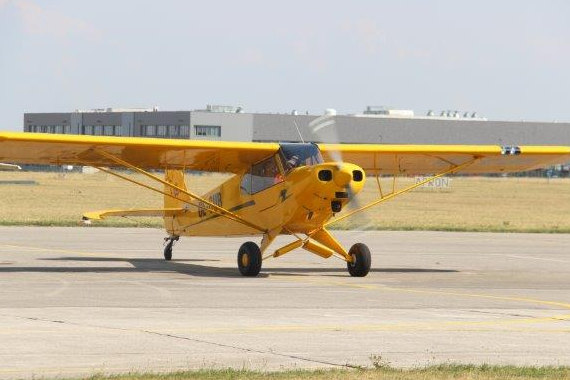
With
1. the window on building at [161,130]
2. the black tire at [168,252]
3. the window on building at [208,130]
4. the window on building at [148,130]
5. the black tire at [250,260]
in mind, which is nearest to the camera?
the black tire at [250,260]

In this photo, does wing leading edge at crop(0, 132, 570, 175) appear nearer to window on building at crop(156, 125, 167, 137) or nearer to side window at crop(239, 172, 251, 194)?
side window at crop(239, 172, 251, 194)

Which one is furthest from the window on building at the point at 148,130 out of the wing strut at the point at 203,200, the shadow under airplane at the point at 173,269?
the wing strut at the point at 203,200

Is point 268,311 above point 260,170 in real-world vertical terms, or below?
below

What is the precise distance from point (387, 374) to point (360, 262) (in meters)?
11.5

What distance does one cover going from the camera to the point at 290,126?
142 m

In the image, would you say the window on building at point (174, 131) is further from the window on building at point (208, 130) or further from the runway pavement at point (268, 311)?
the runway pavement at point (268, 311)

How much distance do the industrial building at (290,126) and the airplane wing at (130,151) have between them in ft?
363

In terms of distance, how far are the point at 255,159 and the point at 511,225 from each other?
2408 centimetres

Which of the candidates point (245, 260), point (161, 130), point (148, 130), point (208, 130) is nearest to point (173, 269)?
point (245, 260)

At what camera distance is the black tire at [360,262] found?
21.9 m

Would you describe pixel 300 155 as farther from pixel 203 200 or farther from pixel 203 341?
pixel 203 341

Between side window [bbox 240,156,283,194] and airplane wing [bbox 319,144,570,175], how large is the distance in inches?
47.0

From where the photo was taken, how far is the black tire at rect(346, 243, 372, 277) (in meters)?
21.9

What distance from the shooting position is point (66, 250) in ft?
91.1
